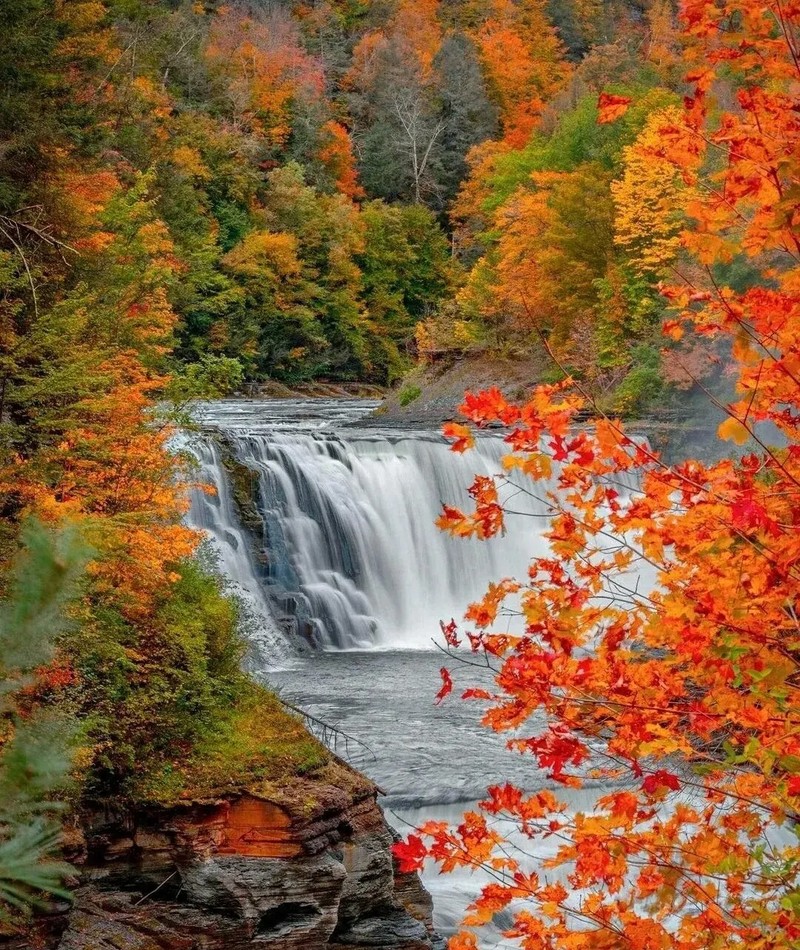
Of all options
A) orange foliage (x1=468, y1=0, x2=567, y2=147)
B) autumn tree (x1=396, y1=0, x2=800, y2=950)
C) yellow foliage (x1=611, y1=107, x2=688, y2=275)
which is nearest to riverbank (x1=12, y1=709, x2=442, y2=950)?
autumn tree (x1=396, y1=0, x2=800, y2=950)

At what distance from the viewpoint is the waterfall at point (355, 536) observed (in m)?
15.9

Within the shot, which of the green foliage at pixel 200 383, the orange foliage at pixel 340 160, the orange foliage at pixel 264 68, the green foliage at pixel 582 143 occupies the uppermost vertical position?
the orange foliage at pixel 264 68

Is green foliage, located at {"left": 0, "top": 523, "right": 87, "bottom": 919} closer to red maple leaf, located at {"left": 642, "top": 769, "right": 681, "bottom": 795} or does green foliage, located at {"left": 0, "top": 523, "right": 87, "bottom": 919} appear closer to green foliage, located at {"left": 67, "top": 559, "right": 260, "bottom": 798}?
red maple leaf, located at {"left": 642, "top": 769, "right": 681, "bottom": 795}

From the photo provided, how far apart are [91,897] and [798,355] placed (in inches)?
188

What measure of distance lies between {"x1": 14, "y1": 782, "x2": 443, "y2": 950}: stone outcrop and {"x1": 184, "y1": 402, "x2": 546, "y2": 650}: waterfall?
29.3ft

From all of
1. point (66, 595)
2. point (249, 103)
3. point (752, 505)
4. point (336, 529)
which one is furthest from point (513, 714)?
point (249, 103)

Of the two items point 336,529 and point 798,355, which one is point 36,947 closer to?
point 798,355

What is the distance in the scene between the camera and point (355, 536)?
17.1m

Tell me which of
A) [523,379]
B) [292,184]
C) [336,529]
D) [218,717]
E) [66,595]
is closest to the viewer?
[66,595]

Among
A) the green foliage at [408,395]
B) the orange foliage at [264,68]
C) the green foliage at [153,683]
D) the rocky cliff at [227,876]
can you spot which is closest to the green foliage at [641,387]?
the green foliage at [408,395]

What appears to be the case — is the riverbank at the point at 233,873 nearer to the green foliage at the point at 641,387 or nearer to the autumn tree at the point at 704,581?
the autumn tree at the point at 704,581

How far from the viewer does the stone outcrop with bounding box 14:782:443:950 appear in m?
5.55

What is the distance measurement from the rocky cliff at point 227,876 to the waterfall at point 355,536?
351 inches

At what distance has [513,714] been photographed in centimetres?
349
